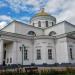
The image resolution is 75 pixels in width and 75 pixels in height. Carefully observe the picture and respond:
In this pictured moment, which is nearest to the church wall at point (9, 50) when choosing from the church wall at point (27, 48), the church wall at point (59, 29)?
the church wall at point (27, 48)

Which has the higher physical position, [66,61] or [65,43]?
[65,43]

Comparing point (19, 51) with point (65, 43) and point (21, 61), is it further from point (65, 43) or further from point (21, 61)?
point (65, 43)

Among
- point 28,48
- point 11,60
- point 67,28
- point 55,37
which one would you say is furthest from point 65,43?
point 11,60

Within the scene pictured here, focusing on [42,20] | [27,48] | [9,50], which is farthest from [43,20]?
[9,50]

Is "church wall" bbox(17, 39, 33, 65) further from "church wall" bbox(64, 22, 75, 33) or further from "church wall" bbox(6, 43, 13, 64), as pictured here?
"church wall" bbox(64, 22, 75, 33)

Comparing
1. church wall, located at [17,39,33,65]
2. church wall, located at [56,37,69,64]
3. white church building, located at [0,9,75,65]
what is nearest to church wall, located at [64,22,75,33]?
white church building, located at [0,9,75,65]

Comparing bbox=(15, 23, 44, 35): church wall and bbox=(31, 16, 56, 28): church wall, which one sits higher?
bbox=(31, 16, 56, 28): church wall

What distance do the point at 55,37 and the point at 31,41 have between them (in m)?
5.49

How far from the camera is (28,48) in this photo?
34844 mm

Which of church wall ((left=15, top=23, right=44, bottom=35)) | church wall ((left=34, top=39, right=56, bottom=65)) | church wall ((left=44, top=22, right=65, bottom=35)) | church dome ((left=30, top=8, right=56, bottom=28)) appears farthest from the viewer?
church dome ((left=30, top=8, right=56, bottom=28))

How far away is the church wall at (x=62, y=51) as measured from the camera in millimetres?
33250

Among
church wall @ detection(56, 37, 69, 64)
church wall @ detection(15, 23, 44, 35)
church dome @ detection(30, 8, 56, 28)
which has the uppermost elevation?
church dome @ detection(30, 8, 56, 28)

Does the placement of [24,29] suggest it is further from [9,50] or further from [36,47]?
[9,50]

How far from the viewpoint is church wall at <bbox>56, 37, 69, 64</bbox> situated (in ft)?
109
